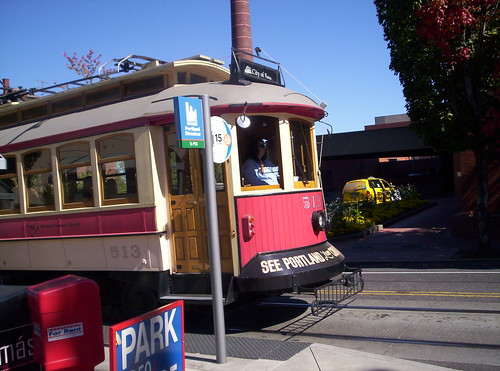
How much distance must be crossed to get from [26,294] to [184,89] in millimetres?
3743

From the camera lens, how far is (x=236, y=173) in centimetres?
669

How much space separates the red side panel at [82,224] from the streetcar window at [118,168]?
0.24m

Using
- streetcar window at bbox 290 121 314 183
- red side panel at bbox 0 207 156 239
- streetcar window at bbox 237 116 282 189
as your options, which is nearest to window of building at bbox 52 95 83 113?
red side panel at bbox 0 207 156 239

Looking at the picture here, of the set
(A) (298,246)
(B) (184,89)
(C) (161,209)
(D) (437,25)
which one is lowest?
(A) (298,246)

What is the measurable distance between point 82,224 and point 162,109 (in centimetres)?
220

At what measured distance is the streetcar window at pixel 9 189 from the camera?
343 inches

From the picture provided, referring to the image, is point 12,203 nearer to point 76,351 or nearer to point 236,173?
point 236,173

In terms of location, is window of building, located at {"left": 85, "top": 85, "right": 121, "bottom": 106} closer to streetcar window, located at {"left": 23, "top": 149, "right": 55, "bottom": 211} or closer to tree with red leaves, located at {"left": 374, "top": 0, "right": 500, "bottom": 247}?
streetcar window, located at {"left": 23, "top": 149, "right": 55, "bottom": 211}

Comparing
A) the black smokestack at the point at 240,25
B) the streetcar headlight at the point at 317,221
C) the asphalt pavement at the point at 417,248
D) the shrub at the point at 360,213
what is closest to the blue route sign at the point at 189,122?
the streetcar headlight at the point at 317,221

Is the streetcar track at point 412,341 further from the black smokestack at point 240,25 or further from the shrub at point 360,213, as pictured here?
the black smokestack at point 240,25

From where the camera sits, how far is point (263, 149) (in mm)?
7137

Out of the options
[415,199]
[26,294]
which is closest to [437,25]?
[26,294]

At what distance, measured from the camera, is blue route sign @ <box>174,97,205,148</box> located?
515cm

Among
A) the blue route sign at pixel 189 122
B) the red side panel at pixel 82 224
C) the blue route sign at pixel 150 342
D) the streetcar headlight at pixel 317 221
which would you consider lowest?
the blue route sign at pixel 150 342
